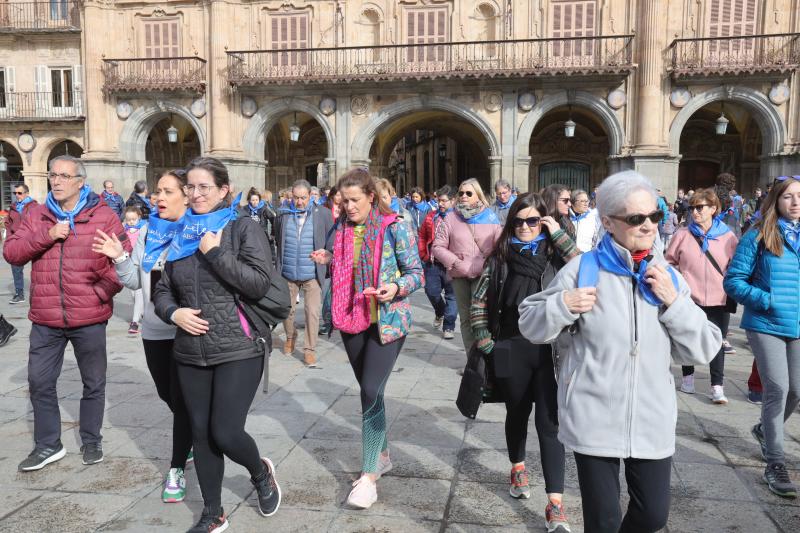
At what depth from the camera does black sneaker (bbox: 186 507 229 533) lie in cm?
326

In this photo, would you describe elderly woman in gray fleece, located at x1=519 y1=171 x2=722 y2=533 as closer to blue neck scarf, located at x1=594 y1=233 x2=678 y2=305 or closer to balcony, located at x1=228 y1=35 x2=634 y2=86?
blue neck scarf, located at x1=594 y1=233 x2=678 y2=305

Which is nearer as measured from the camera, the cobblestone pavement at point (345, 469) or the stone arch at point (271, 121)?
the cobblestone pavement at point (345, 469)

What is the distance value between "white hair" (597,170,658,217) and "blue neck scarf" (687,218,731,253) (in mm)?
3812

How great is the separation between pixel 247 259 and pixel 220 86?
20.1m

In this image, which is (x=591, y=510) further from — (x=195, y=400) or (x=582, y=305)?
(x=195, y=400)

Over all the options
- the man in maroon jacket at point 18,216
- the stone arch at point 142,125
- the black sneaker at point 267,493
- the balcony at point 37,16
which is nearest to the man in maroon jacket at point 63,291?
the black sneaker at point 267,493

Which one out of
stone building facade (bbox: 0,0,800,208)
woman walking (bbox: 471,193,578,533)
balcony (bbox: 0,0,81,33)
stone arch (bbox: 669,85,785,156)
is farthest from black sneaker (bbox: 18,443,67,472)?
balcony (bbox: 0,0,81,33)

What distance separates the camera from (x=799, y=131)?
63.9 ft

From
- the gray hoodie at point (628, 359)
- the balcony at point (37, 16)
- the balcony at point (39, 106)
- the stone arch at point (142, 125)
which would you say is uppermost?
the balcony at point (37, 16)

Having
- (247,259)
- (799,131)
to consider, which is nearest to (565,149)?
(799,131)

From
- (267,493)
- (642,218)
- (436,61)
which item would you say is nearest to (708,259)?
(642,218)

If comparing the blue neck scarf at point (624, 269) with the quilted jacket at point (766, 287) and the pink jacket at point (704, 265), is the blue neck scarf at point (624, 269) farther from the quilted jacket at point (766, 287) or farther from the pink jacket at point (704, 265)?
the pink jacket at point (704, 265)

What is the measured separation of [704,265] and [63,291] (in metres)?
5.00

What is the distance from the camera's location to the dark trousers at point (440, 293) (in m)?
8.52
